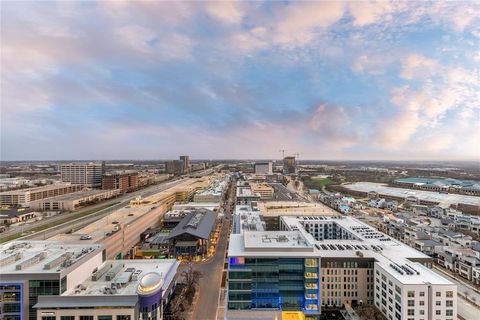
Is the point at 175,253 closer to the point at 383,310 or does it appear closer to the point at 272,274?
the point at 272,274

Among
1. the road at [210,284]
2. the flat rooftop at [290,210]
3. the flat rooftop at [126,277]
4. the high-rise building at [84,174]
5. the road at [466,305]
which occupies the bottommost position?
the road at [210,284]

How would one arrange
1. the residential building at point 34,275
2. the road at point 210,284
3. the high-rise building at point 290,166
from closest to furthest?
the residential building at point 34,275 → the road at point 210,284 → the high-rise building at point 290,166

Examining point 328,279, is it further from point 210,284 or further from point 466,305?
point 210,284

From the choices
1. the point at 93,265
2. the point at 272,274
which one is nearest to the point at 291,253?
the point at 272,274

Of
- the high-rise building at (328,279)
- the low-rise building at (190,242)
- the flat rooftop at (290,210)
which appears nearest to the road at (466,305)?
the high-rise building at (328,279)

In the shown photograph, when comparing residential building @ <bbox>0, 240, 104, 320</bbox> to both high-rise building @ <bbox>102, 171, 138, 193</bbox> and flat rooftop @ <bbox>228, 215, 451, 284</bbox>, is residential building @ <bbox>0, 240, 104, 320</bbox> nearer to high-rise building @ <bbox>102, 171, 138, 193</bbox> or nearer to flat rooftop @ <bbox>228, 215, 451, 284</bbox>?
flat rooftop @ <bbox>228, 215, 451, 284</bbox>

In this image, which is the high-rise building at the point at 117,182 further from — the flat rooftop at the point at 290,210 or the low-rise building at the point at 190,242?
the low-rise building at the point at 190,242

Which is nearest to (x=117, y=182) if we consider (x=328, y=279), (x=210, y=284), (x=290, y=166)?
(x=210, y=284)
